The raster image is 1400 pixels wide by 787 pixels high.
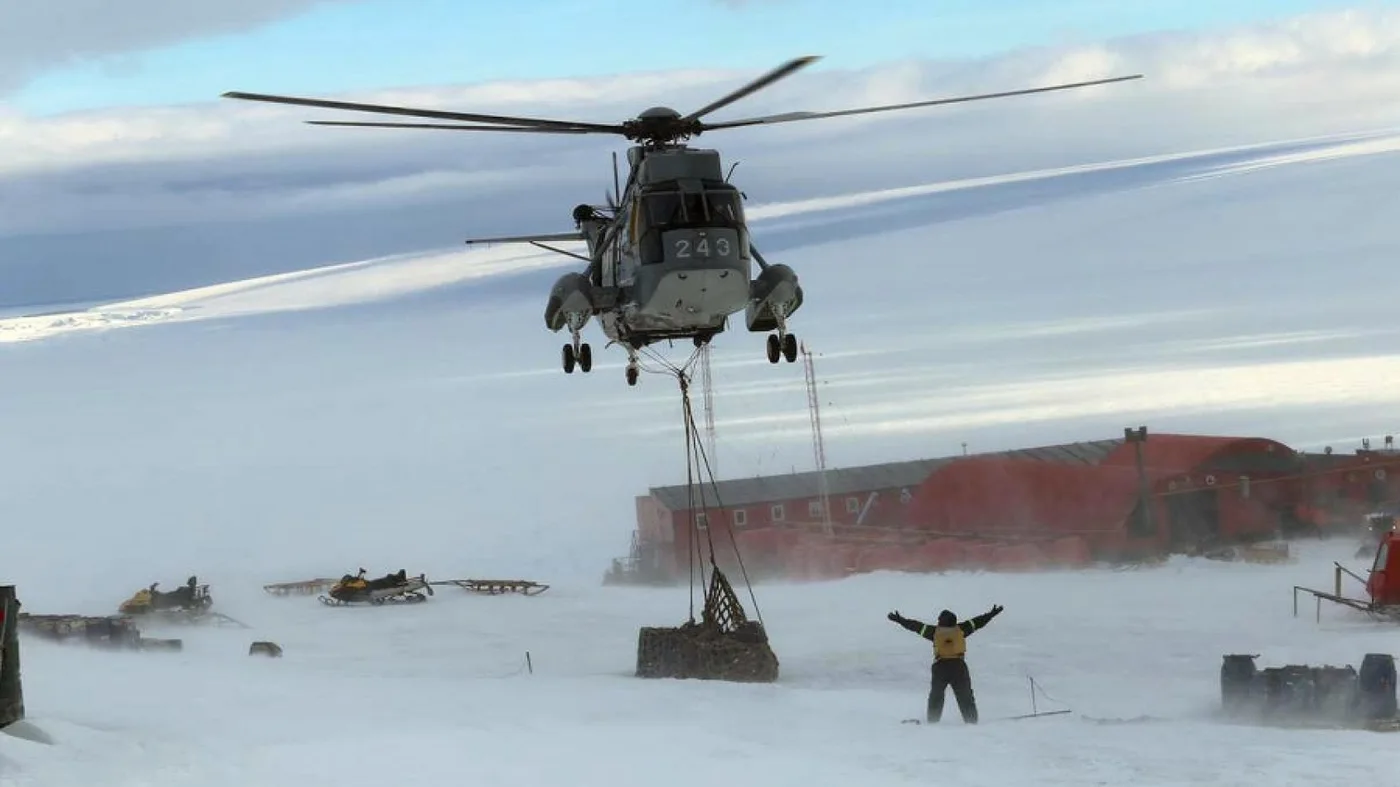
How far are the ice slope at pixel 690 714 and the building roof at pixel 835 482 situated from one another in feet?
74.6

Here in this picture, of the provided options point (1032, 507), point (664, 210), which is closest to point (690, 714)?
point (664, 210)

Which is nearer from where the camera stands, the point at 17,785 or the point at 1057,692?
the point at 17,785

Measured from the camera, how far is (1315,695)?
22.4 metres

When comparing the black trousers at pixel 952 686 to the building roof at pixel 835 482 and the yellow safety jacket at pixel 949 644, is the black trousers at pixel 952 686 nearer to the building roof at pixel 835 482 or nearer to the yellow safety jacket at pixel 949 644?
the yellow safety jacket at pixel 949 644

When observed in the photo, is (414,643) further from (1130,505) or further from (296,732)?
(1130,505)

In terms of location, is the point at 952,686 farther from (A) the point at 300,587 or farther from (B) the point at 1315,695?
(A) the point at 300,587

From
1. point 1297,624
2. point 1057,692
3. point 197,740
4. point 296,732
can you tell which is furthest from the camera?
point 1297,624

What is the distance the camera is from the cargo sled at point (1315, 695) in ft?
71.4

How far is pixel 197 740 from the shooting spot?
1639 cm

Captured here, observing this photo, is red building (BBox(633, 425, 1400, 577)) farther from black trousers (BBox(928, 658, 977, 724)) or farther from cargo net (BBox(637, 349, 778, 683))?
black trousers (BBox(928, 658, 977, 724))

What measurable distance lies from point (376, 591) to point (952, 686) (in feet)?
109

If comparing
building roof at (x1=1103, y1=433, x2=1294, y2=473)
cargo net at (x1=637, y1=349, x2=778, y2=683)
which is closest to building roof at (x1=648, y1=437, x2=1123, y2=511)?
building roof at (x1=1103, y1=433, x2=1294, y2=473)

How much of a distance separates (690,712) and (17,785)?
9320mm

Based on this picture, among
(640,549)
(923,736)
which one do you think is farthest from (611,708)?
(640,549)
